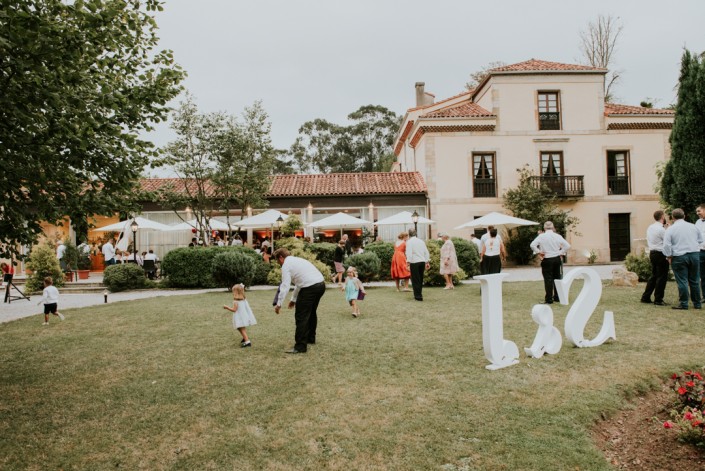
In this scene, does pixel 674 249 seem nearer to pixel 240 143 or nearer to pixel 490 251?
pixel 490 251

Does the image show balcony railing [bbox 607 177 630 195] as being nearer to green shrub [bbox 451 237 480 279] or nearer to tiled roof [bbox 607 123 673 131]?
tiled roof [bbox 607 123 673 131]

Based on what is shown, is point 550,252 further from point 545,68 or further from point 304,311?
point 545,68

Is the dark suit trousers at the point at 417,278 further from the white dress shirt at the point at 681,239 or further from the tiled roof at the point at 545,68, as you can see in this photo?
the tiled roof at the point at 545,68

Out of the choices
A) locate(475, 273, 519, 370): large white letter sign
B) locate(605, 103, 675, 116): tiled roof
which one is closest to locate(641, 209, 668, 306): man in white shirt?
locate(475, 273, 519, 370): large white letter sign

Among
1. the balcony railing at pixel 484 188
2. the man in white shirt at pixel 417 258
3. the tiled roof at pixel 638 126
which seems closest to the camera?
the man in white shirt at pixel 417 258

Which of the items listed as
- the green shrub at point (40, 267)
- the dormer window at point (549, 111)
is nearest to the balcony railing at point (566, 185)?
the dormer window at point (549, 111)

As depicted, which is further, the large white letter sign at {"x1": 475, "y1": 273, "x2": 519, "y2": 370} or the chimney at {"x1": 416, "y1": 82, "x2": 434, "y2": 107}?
the chimney at {"x1": 416, "y1": 82, "x2": 434, "y2": 107}

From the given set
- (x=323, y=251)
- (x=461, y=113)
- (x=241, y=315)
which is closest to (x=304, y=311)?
(x=241, y=315)

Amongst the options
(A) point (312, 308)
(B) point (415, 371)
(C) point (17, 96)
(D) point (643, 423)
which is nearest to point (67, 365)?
(A) point (312, 308)

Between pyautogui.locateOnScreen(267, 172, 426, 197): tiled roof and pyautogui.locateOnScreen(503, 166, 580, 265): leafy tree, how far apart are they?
14.4 feet

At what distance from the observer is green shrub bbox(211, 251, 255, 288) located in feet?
46.7

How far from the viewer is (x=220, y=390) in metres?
A: 5.15

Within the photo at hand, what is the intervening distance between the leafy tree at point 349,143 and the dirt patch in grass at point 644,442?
45.9 meters

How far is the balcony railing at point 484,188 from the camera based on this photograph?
23453mm
